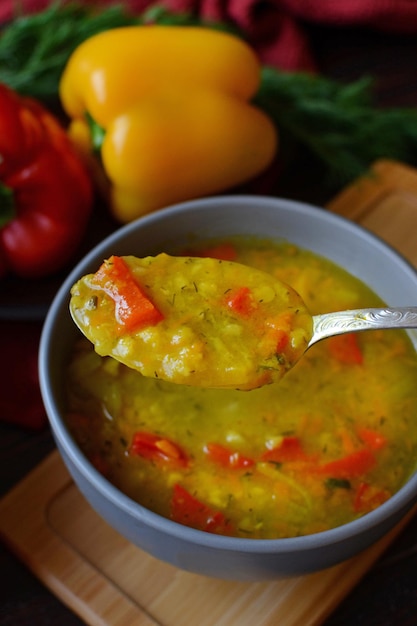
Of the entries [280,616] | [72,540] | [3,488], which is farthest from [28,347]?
[280,616]

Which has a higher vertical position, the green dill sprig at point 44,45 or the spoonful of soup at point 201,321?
the green dill sprig at point 44,45

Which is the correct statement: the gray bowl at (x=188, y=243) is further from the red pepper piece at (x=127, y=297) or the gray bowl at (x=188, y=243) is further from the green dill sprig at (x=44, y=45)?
the green dill sprig at (x=44, y=45)

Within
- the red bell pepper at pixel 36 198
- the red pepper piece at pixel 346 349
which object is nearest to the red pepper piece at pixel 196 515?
the red pepper piece at pixel 346 349

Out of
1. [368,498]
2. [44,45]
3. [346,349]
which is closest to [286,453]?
[368,498]

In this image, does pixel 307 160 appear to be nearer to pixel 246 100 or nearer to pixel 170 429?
pixel 246 100

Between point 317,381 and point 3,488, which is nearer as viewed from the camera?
point 317,381
